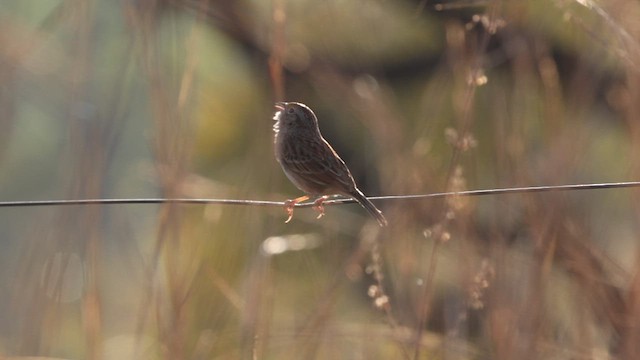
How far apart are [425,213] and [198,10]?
985 mm

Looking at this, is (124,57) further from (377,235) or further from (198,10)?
(377,235)

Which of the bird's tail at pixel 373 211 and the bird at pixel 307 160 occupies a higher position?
the bird at pixel 307 160

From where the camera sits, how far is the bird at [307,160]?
12.5 ft

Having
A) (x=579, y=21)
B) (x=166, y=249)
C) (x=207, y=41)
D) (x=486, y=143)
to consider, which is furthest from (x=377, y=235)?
(x=207, y=41)

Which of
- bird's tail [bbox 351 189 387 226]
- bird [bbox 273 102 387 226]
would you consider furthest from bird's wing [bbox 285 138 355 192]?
bird's tail [bbox 351 189 387 226]

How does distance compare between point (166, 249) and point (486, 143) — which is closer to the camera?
point (166, 249)

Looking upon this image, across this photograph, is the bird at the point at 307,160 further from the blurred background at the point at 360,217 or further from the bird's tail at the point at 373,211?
the blurred background at the point at 360,217

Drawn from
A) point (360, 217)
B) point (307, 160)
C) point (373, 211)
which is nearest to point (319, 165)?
point (307, 160)

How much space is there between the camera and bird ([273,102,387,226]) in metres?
3.81

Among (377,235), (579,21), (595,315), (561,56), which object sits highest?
(561,56)

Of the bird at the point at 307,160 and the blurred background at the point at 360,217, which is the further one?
the bird at the point at 307,160

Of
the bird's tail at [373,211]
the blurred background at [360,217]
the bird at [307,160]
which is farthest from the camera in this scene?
the bird at [307,160]

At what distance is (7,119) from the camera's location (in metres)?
3.14

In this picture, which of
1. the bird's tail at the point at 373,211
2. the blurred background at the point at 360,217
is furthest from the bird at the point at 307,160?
the blurred background at the point at 360,217
